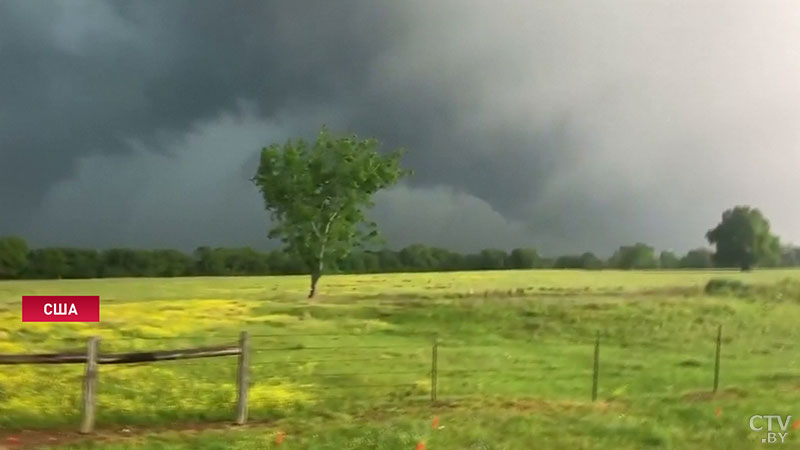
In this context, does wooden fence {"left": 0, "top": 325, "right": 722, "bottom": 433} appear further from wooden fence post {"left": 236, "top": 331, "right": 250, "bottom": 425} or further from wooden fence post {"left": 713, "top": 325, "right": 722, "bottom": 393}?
wooden fence post {"left": 713, "top": 325, "right": 722, "bottom": 393}

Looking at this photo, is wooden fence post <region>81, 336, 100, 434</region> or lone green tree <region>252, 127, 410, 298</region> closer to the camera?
wooden fence post <region>81, 336, 100, 434</region>

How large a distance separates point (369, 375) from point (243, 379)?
2.47m

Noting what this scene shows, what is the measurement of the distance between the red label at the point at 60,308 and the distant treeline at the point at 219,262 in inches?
14.9

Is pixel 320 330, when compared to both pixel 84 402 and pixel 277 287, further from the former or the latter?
pixel 84 402

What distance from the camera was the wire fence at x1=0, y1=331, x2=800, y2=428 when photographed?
394 inches

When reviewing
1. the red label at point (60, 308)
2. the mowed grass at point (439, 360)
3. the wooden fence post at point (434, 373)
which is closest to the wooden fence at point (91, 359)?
the mowed grass at point (439, 360)

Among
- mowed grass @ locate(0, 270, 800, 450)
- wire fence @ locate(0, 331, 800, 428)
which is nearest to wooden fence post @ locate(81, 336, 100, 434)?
mowed grass @ locate(0, 270, 800, 450)

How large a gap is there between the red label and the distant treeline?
1.24 feet

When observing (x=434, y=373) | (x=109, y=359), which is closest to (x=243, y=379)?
(x=109, y=359)

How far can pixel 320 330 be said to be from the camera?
37.7 feet

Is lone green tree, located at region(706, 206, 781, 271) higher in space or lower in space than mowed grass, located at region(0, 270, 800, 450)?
higher

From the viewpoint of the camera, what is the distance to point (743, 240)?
1292cm

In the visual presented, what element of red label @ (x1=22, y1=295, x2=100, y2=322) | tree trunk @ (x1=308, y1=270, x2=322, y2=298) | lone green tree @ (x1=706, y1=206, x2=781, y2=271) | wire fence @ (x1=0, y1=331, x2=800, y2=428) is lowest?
wire fence @ (x1=0, y1=331, x2=800, y2=428)

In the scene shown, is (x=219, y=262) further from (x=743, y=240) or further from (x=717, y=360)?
(x=743, y=240)
